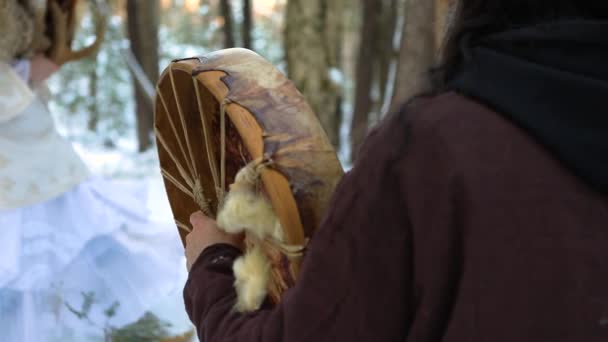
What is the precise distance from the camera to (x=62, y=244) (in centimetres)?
245

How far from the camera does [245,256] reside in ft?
3.37

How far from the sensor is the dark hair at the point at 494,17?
713 millimetres

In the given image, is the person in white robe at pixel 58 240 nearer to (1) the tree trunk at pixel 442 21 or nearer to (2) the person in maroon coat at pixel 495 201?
(1) the tree trunk at pixel 442 21

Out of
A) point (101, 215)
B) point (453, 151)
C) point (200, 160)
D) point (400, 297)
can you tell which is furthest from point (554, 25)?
point (101, 215)

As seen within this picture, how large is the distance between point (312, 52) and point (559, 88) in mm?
4656

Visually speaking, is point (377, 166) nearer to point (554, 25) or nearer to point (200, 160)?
point (554, 25)

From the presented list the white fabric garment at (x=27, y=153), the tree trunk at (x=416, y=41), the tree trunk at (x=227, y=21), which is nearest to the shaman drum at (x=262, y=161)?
the white fabric garment at (x=27, y=153)

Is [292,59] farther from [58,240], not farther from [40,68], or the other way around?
[58,240]

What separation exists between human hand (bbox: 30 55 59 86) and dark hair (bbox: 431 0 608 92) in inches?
94.1

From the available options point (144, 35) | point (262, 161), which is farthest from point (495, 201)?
point (144, 35)

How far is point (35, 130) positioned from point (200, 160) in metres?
1.53

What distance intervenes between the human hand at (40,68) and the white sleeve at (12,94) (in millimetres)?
159

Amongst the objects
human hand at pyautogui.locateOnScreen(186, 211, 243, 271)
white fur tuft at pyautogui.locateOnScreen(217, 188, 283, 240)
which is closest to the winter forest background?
white fur tuft at pyautogui.locateOnScreen(217, 188, 283, 240)

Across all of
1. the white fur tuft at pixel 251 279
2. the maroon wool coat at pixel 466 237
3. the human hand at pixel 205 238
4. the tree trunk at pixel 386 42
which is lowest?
the tree trunk at pixel 386 42
